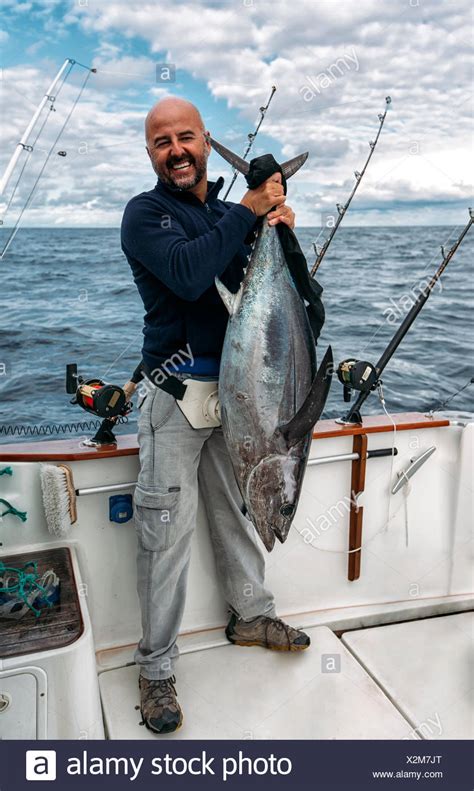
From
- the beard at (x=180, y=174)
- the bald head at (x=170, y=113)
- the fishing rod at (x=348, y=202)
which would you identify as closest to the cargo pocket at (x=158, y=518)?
the beard at (x=180, y=174)

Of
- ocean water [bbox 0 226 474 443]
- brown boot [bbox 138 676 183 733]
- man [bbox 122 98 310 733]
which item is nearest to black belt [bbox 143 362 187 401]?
man [bbox 122 98 310 733]

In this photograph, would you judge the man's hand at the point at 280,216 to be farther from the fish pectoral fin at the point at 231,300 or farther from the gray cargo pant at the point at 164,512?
the gray cargo pant at the point at 164,512

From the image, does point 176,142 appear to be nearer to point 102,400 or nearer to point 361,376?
point 102,400

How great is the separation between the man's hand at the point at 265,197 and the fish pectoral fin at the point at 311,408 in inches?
16.3

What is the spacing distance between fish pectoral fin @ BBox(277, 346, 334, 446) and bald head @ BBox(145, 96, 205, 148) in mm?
798

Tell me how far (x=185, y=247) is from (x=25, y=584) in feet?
3.53

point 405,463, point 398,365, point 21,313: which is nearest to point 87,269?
point 21,313

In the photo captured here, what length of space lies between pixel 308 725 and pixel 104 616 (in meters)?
0.80

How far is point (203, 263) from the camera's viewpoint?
1572 millimetres

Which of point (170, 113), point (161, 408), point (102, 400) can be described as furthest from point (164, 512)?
point (170, 113)

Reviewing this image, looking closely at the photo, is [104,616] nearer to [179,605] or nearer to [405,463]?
[179,605]

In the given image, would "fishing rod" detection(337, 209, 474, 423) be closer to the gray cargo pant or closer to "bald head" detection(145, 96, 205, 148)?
the gray cargo pant

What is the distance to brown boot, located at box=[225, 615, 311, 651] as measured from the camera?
218 cm

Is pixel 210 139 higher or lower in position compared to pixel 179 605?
higher
